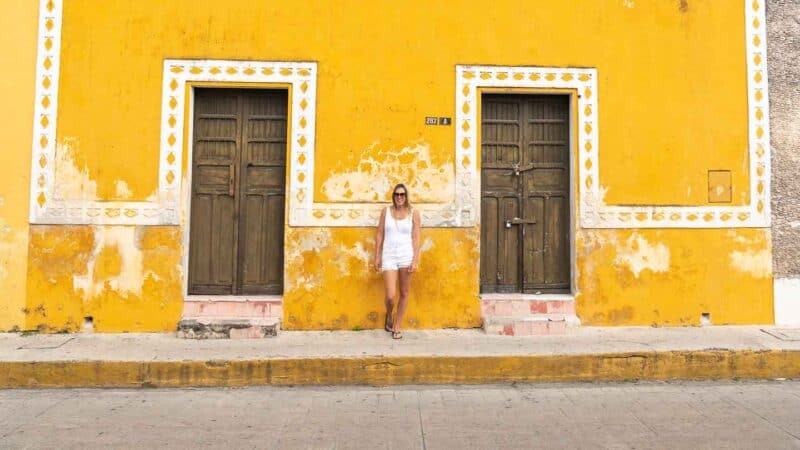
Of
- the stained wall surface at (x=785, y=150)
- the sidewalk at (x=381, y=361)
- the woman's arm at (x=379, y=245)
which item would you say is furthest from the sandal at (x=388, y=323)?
the stained wall surface at (x=785, y=150)

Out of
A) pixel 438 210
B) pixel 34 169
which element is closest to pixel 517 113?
pixel 438 210

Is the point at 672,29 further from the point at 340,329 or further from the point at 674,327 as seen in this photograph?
the point at 340,329

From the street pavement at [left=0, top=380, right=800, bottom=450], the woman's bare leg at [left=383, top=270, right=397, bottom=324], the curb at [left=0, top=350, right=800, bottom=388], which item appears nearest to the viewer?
the street pavement at [left=0, top=380, right=800, bottom=450]

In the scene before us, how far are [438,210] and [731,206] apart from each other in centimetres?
337

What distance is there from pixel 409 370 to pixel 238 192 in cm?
286

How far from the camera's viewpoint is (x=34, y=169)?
6145 millimetres

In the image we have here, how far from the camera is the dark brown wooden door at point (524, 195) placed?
6570 mm

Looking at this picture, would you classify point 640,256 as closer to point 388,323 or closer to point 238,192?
point 388,323

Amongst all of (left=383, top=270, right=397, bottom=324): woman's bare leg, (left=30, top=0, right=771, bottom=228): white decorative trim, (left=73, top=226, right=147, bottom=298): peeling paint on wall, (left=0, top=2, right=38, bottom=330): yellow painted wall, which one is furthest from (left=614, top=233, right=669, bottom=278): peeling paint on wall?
(left=0, top=2, right=38, bottom=330): yellow painted wall

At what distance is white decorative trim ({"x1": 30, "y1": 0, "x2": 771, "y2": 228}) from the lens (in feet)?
20.2

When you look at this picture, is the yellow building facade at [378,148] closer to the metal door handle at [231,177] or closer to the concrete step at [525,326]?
the concrete step at [525,326]

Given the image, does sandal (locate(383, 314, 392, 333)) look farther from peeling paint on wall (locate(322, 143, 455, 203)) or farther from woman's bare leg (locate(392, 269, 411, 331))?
peeling paint on wall (locate(322, 143, 455, 203))

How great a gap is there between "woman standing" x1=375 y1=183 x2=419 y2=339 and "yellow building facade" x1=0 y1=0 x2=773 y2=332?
0.31 m

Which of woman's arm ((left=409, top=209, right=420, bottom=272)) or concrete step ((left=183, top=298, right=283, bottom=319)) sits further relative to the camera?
concrete step ((left=183, top=298, right=283, bottom=319))
